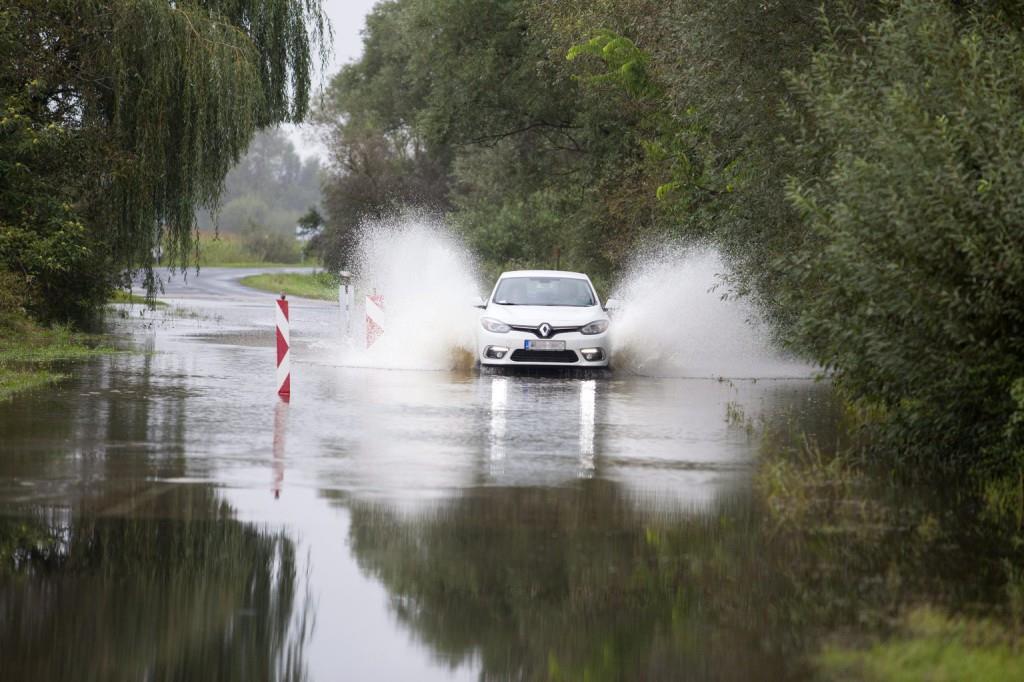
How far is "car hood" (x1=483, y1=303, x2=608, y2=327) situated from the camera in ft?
73.0

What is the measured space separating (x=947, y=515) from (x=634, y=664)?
14.5 feet

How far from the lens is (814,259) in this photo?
41.5 feet

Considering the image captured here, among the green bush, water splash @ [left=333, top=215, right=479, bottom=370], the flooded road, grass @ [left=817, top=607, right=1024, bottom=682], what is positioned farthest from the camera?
water splash @ [left=333, top=215, right=479, bottom=370]

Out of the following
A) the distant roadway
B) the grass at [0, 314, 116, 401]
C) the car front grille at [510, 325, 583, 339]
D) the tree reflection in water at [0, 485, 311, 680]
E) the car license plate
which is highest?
the distant roadway

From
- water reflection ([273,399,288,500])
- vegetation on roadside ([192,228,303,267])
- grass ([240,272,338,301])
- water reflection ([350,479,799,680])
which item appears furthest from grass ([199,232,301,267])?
water reflection ([350,479,799,680])

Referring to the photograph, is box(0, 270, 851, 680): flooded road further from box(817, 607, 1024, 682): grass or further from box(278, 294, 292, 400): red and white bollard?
box(278, 294, 292, 400): red and white bollard

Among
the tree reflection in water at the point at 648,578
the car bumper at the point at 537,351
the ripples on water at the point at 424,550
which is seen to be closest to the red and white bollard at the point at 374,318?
the car bumper at the point at 537,351

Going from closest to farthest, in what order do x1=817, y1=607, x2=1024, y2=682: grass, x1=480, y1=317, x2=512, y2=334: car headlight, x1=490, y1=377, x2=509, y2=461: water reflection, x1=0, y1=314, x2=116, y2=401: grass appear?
x1=817, y1=607, x2=1024, y2=682: grass < x1=490, y1=377, x2=509, y2=461: water reflection < x1=0, y1=314, x2=116, y2=401: grass < x1=480, y1=317, x2=512, y2=334: car headlight

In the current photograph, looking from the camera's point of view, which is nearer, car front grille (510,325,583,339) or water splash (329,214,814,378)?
car front grille (510,325,583,339)

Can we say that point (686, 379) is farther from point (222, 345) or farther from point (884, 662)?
point (884, 662)

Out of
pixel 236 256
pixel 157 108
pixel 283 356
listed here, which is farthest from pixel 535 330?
pixel 236 256

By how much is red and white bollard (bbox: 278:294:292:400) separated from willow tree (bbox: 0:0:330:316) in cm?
657

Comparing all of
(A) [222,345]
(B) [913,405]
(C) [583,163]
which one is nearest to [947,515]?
(B) [913,405]

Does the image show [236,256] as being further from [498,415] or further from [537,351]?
[498,415]
